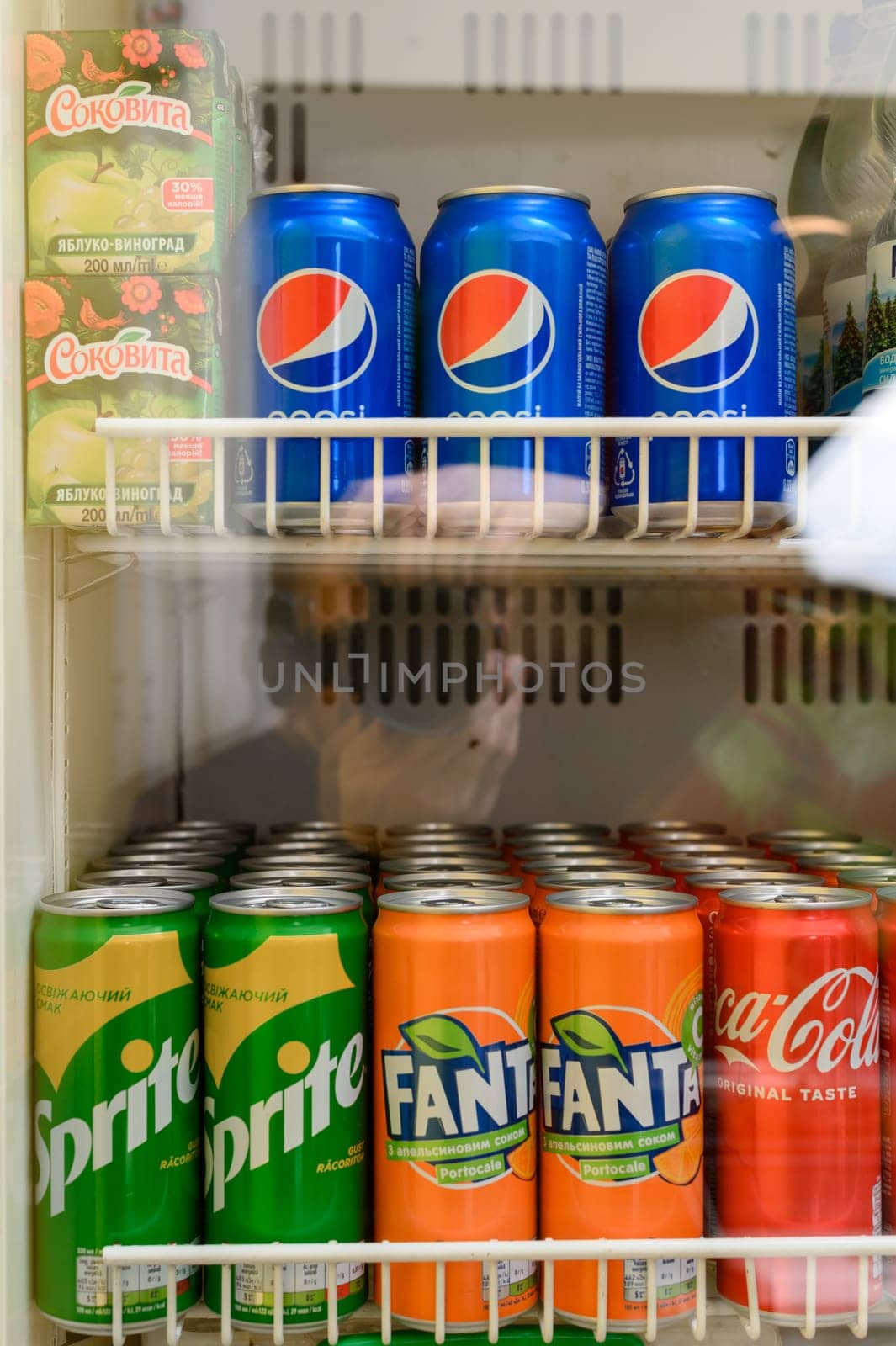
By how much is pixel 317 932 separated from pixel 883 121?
96cm

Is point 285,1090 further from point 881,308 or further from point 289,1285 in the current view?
point 881,308

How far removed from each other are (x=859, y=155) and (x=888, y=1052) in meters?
0.86

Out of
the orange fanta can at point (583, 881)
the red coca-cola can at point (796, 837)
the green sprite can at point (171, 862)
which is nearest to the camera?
the orange fanta can at point (583, 881)

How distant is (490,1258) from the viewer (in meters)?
0.80

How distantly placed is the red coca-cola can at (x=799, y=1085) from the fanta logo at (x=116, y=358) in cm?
57

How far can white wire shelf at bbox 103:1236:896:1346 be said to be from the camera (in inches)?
31.3

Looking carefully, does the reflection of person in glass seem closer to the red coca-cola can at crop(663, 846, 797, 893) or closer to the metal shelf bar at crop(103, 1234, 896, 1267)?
the red coca-cola can at crop(663, 846, 797, 893)

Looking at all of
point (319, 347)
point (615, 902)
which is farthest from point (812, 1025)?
point (319, 347)

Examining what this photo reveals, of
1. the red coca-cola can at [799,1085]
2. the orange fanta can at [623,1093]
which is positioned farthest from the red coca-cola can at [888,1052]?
the orange fanta can at [623,1093]

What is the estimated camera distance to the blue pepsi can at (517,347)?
33.8 inches

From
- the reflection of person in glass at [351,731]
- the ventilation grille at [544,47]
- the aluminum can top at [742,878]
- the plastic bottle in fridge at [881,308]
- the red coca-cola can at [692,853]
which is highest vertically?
the ventilation grille at [544,47]

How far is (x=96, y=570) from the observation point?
3.35ft

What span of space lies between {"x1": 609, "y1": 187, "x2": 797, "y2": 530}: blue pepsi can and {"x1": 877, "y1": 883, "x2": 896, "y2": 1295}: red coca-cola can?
1.06 feet

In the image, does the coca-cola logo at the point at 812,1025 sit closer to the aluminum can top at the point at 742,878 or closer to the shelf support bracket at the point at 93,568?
the aluminum can top at the point at 742,878
